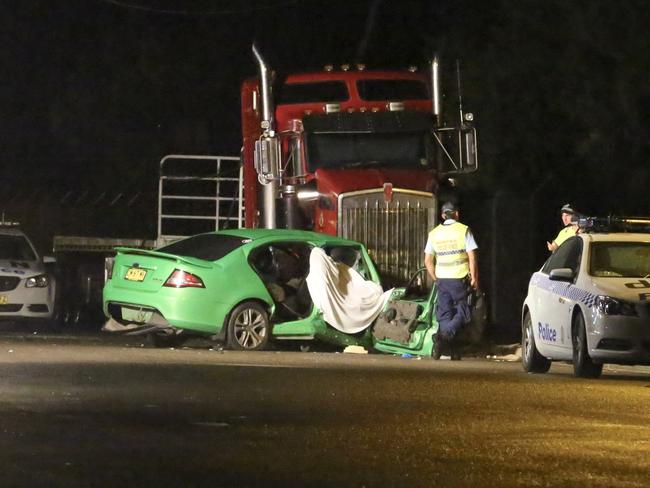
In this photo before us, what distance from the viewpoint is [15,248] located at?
24484 mm

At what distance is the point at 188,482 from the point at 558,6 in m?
15.7

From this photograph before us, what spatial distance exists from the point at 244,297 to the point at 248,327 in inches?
13.8

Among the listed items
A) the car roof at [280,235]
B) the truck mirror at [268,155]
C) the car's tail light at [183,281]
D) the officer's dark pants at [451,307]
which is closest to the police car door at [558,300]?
the officer's dark pants at [451,307]

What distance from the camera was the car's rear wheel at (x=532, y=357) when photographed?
16.6 meters

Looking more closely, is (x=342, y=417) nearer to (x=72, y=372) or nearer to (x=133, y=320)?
(x=72, y=372)

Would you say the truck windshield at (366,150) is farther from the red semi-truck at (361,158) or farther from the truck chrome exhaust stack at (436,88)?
the truck chrome exhaust stack at (436,88)

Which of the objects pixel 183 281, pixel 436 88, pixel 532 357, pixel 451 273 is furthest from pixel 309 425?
pixel 436 88

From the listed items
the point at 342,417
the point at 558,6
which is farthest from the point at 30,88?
the point at 342,417

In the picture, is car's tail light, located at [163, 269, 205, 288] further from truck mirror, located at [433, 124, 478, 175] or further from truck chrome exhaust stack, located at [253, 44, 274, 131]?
truck mirror, located at [433, 124, 478, 175]

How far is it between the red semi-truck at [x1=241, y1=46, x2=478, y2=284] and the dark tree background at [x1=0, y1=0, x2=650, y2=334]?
6.18ft

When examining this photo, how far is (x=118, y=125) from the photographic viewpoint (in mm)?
44844

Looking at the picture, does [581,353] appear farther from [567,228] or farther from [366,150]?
[366,150]

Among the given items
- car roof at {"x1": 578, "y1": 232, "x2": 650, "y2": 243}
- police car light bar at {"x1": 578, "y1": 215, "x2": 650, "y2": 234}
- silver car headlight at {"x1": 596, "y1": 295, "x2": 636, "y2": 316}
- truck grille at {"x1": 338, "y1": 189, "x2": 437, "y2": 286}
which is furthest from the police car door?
truck grille at {"x1": 338, "y1": 189, "x2": 437, "y2": 286}

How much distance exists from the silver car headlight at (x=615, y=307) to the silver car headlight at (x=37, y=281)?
34.8ft
